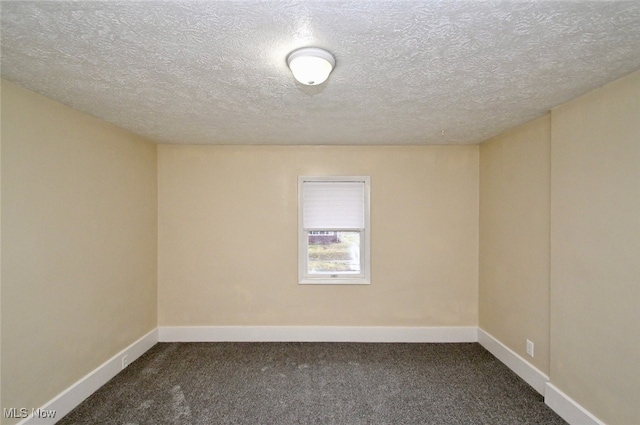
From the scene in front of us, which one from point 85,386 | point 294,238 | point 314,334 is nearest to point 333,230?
point 294,238

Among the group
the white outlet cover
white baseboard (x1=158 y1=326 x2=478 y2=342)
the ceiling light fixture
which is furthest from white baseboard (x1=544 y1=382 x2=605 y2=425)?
the ceiling light fixture

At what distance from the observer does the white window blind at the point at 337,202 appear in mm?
3854

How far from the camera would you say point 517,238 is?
9.98 feet

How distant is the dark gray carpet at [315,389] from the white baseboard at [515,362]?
0.07m

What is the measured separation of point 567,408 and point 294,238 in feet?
9.85

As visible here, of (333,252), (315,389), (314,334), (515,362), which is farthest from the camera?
(333,252)

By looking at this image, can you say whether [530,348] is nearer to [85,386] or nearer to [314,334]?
[314,334]

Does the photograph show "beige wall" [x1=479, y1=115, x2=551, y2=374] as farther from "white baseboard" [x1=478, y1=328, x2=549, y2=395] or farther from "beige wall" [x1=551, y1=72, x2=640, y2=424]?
"beige wall" [x1=551, y1=72, x2=640, y2=424]

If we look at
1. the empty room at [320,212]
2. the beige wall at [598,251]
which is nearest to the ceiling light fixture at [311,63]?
the empty room at [320,212]

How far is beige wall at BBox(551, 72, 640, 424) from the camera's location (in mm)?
1880

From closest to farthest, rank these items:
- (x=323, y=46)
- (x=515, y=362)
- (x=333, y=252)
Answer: (x=323, y=46) < (x=515, y=362) < (x=333, y=252)

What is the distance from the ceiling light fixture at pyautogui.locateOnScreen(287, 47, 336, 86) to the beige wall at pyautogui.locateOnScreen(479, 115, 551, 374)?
7.41 feet

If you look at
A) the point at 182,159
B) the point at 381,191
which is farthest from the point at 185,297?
the point at 381,191

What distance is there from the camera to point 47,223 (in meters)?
2.25
